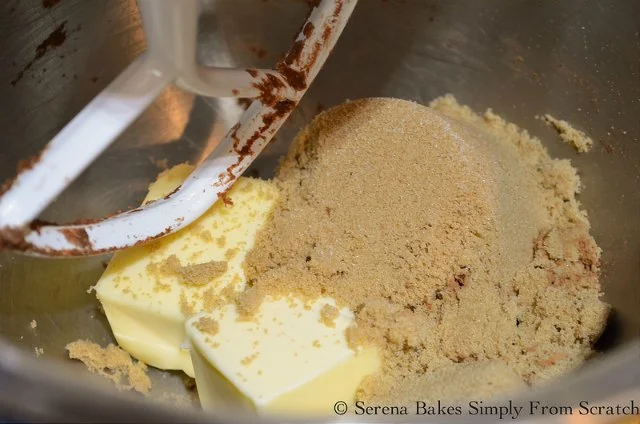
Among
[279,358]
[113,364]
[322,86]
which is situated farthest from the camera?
[322,86]

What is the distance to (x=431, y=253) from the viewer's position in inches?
33.3

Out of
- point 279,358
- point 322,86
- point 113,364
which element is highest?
point 322,86

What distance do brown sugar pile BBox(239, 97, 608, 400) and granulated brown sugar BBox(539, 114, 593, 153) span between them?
2.8 inches

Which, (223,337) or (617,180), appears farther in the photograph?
(617,180)

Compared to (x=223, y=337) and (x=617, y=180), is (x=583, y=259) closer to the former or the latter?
(x=617, y=180)

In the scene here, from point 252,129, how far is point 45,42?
0.31 meters

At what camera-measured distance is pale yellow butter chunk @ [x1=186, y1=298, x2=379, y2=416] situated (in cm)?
76

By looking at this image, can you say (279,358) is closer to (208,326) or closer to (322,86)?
(208,326)

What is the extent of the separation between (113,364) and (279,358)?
27 centimetres

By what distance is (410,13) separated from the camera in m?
1.08

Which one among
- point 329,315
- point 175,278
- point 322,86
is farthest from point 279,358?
Result: point 322,86

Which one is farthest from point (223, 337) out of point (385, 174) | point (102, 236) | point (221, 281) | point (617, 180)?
point (617, 180)

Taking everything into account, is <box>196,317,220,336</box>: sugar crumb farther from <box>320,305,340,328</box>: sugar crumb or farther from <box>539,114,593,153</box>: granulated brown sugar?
<box>539,114,593,153</box>: granulated brown sugar

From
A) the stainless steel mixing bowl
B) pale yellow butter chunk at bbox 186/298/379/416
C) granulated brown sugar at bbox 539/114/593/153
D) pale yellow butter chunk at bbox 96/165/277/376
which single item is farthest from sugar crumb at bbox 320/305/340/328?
granulated brown sugar at bbox 539/114/593/153
